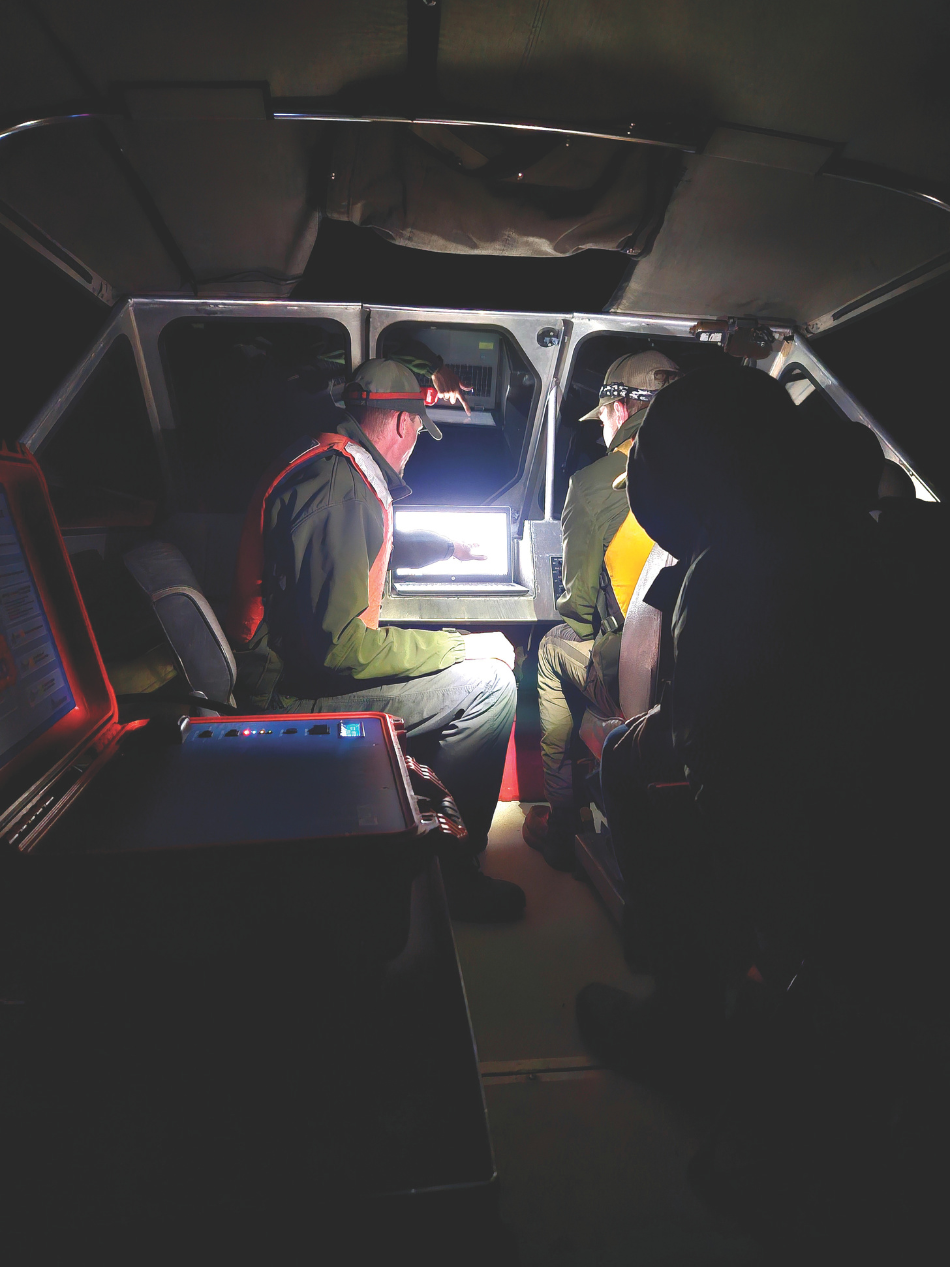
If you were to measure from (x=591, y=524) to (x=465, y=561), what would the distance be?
0.86m

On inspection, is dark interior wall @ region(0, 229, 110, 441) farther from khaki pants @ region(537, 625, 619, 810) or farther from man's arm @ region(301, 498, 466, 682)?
khaki pants @ region(537, 625, 619, 810)

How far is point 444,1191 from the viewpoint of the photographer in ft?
2.63

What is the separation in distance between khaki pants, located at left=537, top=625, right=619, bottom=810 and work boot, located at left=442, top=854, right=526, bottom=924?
62 centimetres

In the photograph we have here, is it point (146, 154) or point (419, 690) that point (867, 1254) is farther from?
point (146, 154)

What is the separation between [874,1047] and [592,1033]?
805mm

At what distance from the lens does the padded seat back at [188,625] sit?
192 centimetres

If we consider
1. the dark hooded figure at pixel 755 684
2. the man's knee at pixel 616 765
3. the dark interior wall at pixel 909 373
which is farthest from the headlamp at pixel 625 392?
the dark interior wall at pixel 909 373

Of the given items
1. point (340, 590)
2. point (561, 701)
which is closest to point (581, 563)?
point (561, 701)

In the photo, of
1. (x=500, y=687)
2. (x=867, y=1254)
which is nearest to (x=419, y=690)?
(x=500, y=687)

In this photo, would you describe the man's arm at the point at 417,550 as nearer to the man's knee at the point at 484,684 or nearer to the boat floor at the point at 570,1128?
the man's knee at the point at 484,684

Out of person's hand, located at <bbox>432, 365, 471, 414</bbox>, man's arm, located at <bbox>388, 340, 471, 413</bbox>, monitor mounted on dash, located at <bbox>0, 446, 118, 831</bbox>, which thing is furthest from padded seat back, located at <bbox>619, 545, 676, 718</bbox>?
person's hand, located at <bbox>432, 365, 471, 414</bbox>

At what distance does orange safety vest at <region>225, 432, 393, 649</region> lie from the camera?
223 centimetres

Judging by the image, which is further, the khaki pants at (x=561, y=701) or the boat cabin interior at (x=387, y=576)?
the khaki pants at (x=561, y=701)

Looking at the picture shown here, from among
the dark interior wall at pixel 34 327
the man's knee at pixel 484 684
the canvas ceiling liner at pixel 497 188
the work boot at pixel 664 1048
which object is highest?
the canvas ceiling liner at pixel 497 188
